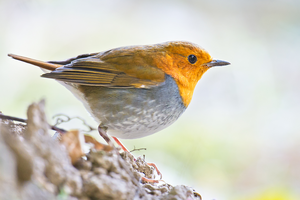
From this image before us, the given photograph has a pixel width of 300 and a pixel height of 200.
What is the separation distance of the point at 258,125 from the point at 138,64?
3.13m

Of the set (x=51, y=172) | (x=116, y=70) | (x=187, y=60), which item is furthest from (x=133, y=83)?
(x=51, y=172)

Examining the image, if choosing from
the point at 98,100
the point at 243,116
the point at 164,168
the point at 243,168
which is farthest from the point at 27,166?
the point at 243,116

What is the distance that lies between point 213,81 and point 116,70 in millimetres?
3011

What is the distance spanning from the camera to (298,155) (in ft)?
17.3

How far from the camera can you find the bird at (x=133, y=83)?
9.61 ft

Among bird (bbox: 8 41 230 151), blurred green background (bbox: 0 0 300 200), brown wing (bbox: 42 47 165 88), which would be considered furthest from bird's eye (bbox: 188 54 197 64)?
blurred green background (bbox: 0 0 300 200)

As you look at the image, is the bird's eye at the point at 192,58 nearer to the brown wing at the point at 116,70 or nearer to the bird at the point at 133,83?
the bird at the point at 133,83

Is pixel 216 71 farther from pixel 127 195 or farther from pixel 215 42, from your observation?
pixel 127 195

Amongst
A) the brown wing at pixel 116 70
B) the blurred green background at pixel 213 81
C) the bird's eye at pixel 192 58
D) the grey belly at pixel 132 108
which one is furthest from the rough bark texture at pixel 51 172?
the blurred green background at pixel 213 81

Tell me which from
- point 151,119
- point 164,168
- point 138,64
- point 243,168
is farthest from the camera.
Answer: point 243,168

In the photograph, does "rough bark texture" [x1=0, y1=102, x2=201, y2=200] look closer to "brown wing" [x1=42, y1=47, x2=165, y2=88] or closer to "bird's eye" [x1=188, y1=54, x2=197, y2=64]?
"brown wing" [x1=42, y1=47, x2=165, y2=88]

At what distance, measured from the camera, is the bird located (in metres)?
2.93

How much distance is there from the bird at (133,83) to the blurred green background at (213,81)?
1238 mm

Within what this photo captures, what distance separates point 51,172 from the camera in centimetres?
151
